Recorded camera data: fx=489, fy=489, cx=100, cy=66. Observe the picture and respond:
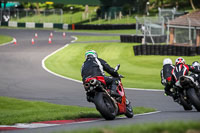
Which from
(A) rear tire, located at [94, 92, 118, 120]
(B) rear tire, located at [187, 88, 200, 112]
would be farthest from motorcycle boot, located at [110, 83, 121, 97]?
(B) rear tire, located at [187, 88, 200, 112]

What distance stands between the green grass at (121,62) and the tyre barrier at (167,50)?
54cm

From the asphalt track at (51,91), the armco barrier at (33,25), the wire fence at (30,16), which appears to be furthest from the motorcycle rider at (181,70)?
the wire fence at (30,16)

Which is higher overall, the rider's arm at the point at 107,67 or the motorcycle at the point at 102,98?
the rider's arm at the point at 107,67

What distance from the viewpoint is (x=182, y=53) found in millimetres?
32688

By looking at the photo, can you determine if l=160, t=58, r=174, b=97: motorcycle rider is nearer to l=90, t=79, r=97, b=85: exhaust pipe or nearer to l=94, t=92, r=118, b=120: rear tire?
l=94, t=92, r=118, b=120: rear tire

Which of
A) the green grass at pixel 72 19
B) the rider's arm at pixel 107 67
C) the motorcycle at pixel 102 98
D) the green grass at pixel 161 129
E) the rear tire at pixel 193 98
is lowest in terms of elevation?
the green grass at pixel 72 19

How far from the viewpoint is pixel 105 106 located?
1065 centimetres

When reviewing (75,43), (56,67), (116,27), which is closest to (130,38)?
(75,43)

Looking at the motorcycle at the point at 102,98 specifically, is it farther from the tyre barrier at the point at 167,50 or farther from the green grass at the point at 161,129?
the tyre barrier at the point at 167,50

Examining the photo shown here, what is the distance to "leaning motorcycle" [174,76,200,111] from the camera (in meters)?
12.7

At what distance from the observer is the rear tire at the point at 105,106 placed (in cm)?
1060

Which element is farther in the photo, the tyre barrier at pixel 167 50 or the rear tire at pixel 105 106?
the tyre barrier at pixel 167 50

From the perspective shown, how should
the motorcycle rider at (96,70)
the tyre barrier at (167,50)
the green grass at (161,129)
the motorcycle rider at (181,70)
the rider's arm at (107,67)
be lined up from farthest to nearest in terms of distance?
1. the tyre barrier at (167,50)
2. the motorcycle rider at (181,70)
3. the rider's arm at (107,67)
4. the motorcycle rider at (96,70)
5. the green grass at (161,129)

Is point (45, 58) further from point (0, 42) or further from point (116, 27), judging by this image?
point (116, 27)
